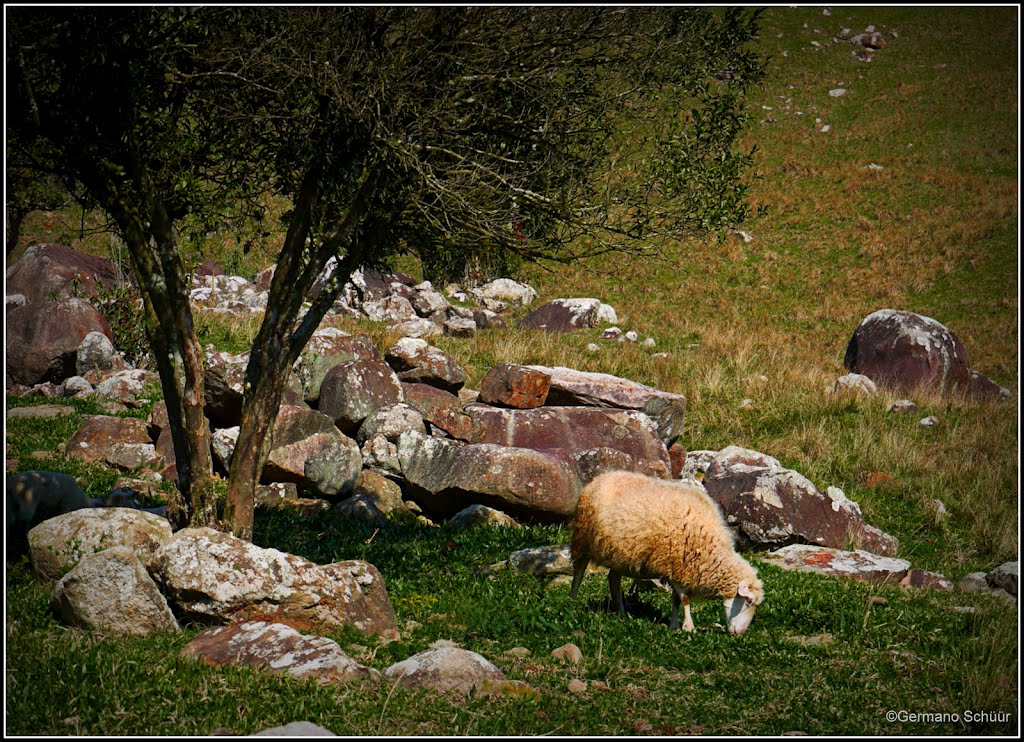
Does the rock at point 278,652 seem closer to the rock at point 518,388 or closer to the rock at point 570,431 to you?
the rock at point 570,431

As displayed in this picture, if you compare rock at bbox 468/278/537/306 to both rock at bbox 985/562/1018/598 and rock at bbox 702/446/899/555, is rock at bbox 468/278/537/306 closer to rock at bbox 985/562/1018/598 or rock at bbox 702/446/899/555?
rock at bbox 702/446/899/555

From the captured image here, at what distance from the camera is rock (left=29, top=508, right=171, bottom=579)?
9.34 meters

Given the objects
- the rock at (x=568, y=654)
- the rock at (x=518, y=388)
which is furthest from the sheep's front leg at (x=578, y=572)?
the rock at (x=518, y=388)

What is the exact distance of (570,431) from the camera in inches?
738

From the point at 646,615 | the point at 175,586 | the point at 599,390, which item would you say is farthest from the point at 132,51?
the point at 599,390

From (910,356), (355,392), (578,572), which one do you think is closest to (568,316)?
(910,356)

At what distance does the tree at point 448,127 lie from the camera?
33.2 feet

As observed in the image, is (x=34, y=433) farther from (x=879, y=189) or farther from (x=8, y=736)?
(x=879, y=189)

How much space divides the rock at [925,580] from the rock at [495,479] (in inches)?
216

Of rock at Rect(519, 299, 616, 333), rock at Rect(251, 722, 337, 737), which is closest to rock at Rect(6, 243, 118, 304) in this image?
rock at Rect(519, 299, 616, 333)

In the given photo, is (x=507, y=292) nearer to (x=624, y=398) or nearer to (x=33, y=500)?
(x=624, y=398)

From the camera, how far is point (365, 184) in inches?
417

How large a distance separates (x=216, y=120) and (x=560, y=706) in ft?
28.2

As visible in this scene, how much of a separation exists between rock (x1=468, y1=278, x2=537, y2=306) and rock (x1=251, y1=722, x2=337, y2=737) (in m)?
30.8
